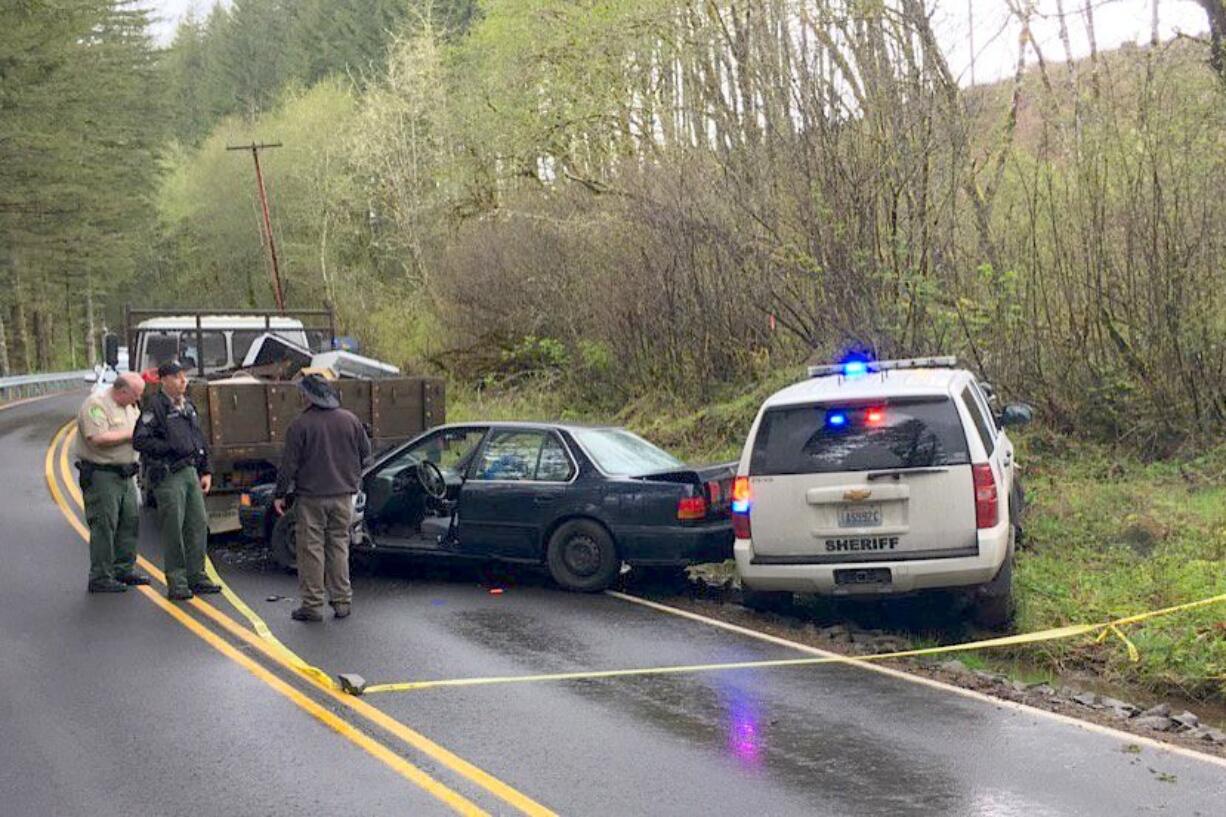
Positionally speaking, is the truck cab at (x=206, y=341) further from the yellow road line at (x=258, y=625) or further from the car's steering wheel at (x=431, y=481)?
the car's steering wheel at (x=431, y=481)

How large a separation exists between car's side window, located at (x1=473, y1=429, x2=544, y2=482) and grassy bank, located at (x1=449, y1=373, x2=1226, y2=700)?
4.15 metres

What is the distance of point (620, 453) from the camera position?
11195 millimetres

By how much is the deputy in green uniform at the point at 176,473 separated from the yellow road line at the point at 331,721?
1.10 feet

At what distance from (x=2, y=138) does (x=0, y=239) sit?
16.1 feet

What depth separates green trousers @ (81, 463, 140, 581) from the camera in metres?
10.3

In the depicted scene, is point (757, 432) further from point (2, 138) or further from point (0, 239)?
point (0, 239)

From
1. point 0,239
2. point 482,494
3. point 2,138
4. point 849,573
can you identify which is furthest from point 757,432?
point 0,239

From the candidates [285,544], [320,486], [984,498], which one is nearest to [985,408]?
[984,498]

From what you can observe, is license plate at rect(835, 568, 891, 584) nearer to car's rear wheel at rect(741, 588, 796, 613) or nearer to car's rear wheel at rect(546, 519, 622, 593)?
car's rear wheel at rect(741, 588, 796, 613)

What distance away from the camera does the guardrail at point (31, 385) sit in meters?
38.7

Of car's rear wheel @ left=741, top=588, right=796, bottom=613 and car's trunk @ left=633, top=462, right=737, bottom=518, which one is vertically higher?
car's trunk @ left=633, top=462, right=737, bottom=518

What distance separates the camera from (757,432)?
29.7 ft

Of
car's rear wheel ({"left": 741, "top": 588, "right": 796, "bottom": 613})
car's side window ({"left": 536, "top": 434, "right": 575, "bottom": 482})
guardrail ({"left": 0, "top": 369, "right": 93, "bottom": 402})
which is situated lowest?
car's rear wheel ({"left": 741, "top": 588, "right": 796, "bottom": 613})

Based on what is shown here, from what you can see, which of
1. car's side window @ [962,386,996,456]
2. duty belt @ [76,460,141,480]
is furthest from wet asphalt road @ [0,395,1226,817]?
car's side window @ [962,386,996,456]
